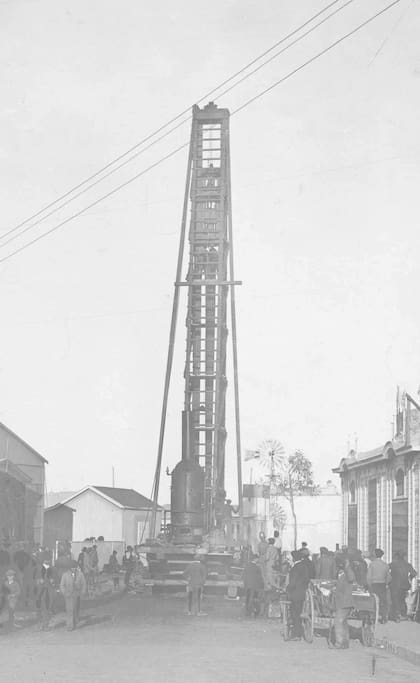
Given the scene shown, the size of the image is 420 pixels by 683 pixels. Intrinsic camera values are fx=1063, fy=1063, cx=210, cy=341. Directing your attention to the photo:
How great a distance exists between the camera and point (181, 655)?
47.2 feet

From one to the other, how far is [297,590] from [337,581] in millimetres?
977

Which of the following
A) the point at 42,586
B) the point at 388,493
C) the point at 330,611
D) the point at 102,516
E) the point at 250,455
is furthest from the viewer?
the point at 250,455

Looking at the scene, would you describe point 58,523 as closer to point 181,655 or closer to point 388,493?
point 388,493

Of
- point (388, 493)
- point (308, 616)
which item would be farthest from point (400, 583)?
point (388, 493)

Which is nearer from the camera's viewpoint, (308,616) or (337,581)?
(337,581)

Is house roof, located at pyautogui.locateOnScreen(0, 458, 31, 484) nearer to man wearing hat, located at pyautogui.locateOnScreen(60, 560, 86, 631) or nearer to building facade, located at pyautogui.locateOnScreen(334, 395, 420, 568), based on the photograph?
building facade, located at pyautogui.locateOnScreen(334, 395, 420, 568)

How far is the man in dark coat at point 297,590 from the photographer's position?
1677cm

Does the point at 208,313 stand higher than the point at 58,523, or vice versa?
the point at 208,313

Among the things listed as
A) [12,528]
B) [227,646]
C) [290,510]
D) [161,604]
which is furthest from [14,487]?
[290,510]

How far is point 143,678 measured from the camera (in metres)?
11.7

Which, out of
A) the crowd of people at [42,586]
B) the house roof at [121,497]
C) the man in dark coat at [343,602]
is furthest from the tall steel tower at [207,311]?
the house roof at [121,497]

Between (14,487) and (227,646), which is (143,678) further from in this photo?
(14,487)

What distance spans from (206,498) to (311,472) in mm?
62502

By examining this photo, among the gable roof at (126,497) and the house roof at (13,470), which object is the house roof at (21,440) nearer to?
the house roof at (13,470)
